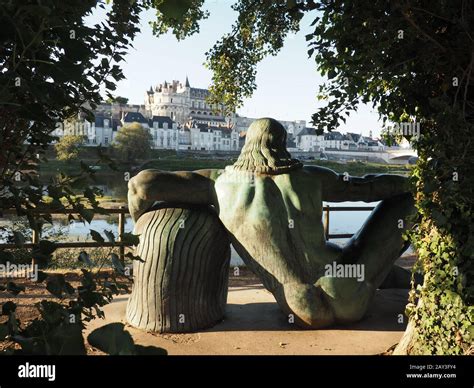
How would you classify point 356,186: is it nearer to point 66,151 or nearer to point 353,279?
point 353,279

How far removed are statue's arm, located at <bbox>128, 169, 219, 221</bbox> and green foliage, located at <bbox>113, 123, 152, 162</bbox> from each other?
1607cm

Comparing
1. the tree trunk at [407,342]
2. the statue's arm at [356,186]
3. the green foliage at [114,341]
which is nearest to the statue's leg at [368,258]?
the statue's arm at [356,186]

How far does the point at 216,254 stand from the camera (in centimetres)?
439

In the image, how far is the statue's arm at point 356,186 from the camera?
440cm

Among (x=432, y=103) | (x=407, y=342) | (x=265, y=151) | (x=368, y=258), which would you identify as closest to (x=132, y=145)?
(x=265, y=151)

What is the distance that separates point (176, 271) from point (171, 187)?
0.84 metres

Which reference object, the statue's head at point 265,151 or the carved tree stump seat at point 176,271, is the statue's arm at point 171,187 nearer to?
the carved tree stump seat at point 176,271

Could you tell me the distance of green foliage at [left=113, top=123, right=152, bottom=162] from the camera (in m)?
21.5

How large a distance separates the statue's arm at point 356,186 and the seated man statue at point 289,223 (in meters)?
0.01

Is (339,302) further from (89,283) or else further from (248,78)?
(248,78)

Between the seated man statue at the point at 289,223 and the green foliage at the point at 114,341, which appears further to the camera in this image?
the seated man statue at the point at 289,223

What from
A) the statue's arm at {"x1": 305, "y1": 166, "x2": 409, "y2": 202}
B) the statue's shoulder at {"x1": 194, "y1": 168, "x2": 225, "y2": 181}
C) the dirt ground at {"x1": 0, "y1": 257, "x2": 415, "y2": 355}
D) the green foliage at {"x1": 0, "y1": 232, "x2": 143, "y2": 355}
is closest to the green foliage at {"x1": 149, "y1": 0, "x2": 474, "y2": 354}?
the dirt ground at {"x1": 0, "y1": 257, "x2": 415, "y2": 355}

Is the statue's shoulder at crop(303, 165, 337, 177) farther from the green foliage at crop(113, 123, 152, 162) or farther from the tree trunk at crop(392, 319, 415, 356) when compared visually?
the green foliage at crop(113, 123, 152, 162)
